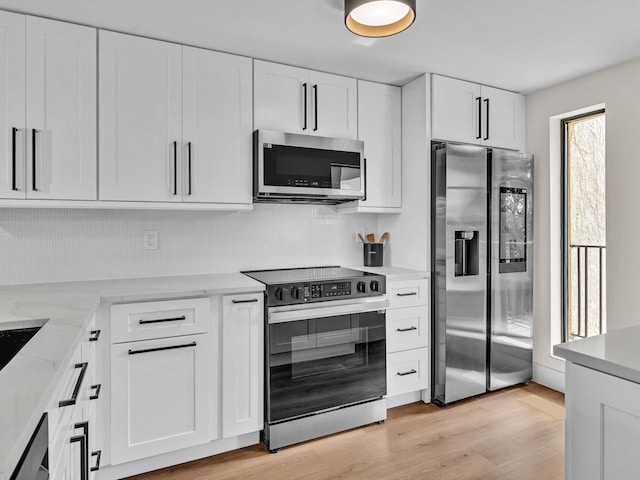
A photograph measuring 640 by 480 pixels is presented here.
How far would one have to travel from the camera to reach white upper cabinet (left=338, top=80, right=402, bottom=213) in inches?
121

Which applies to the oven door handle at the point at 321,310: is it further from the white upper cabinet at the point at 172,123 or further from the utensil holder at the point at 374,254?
the white upper cabinet at the point at 172,123

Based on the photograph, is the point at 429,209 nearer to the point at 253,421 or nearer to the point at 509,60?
the point at 509,60

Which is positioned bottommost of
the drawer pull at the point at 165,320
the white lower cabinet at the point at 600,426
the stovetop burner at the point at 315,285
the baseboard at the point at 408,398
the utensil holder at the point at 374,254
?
the baseboard at the point at 408,398

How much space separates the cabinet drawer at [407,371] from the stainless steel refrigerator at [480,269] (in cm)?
10

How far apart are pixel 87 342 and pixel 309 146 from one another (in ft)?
5.67

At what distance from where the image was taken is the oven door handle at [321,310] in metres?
2.39

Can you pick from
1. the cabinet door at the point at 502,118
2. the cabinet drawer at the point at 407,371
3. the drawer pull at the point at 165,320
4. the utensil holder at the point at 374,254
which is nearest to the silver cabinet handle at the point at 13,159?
the drawer pull at the point at 165,320

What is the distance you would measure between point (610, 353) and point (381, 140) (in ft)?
7.43

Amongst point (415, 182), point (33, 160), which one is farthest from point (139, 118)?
point (415, 182)

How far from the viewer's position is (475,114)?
3.21 m

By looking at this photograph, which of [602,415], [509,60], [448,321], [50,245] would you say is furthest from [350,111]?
[602,415]

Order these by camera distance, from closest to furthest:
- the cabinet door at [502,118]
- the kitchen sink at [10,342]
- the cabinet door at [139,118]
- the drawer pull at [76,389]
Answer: the drawer pull at [76,389], the kitchen sink at [10,342], the cabinet door at [139,118], the cabinet door at [502,118]

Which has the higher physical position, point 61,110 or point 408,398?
point 61,110

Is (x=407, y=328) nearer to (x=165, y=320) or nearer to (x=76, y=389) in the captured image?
(x=165, y=320)
